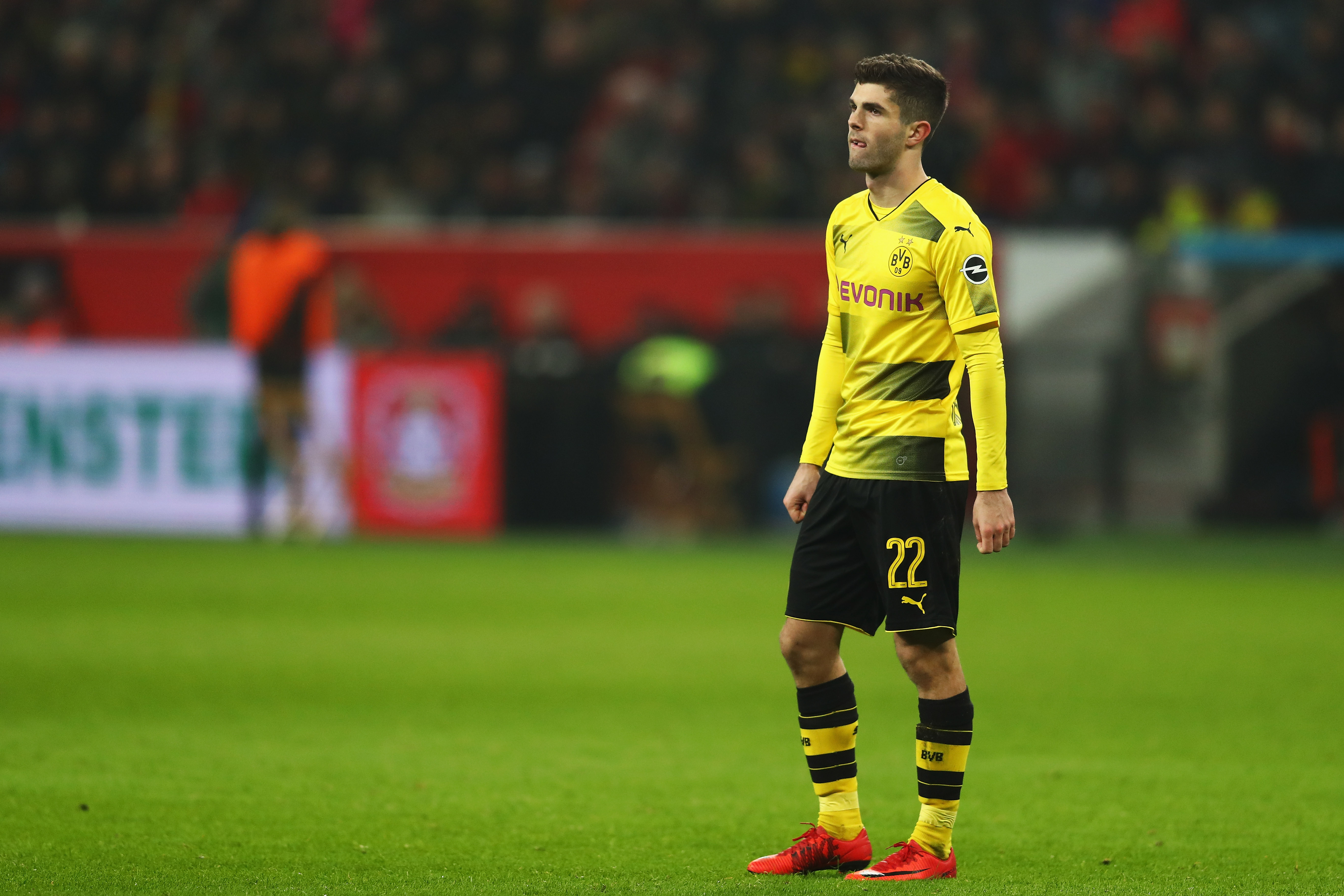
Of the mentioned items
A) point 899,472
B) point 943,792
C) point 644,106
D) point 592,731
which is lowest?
point 592,731

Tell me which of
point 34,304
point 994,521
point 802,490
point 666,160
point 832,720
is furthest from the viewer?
point 666,160

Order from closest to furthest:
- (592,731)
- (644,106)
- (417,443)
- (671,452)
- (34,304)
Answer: (592,731)
(417,443)
(671,452)
(34,304)
(644,106)

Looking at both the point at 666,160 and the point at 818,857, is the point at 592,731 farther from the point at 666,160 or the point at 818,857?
the point at 666,160

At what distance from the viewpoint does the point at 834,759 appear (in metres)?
4.88

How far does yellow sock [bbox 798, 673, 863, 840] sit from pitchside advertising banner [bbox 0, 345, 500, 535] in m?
9.79

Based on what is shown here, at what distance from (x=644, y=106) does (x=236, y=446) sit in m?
6.18

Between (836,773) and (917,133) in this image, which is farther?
(836,773)

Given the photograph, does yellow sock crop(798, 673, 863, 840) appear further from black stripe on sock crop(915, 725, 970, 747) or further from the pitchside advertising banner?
the pitchside advertising banner

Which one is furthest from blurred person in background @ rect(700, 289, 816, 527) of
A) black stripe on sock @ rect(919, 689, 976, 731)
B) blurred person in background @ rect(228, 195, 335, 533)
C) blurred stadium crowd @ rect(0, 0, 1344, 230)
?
black stripe on sock @ rect(919, 689, 976, 731)

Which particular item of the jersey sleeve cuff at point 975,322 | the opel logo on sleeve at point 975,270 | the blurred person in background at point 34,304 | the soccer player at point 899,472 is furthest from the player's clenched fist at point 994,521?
the blurred person in background at point 34,304

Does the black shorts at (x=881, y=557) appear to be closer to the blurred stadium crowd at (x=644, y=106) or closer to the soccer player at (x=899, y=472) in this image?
the soccer player at (x=899, y=472)

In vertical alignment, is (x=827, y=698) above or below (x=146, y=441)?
below

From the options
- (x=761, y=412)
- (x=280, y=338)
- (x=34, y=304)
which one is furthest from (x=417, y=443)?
(x=34, y=304)

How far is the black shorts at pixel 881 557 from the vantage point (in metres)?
4.69
